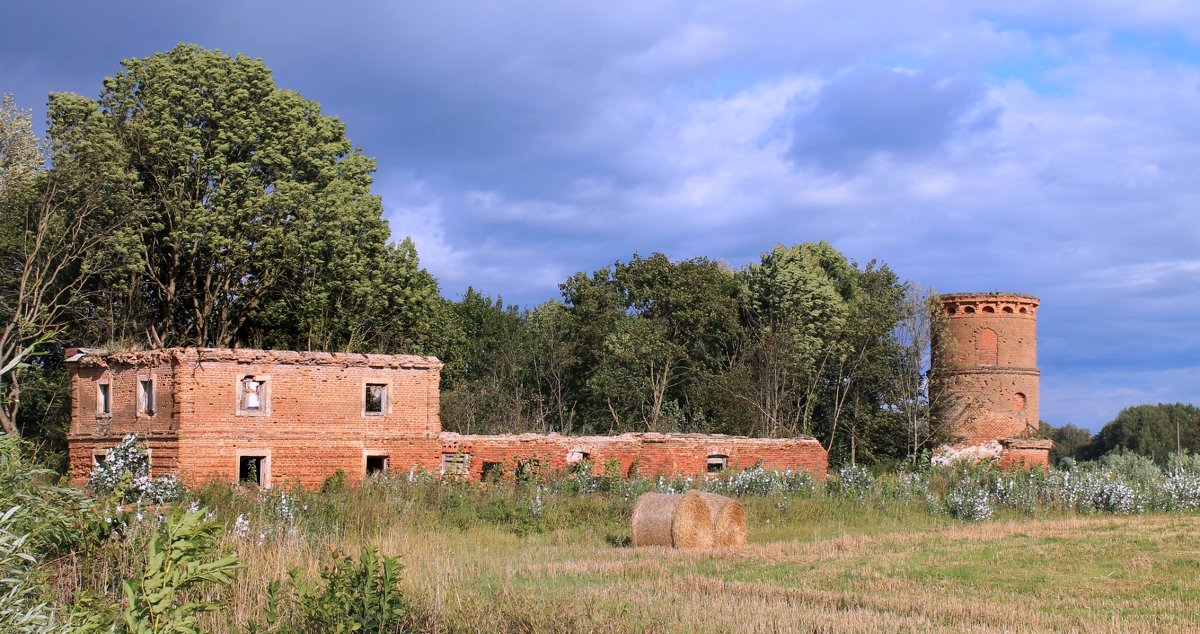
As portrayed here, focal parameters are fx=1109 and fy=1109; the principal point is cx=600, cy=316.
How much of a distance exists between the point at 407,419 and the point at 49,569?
2077 cm

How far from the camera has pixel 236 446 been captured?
27844mm

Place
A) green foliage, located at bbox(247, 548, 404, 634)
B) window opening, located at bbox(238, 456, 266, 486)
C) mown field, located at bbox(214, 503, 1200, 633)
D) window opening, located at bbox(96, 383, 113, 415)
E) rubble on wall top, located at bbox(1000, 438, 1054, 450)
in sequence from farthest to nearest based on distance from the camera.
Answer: rubble on wall top, located at bbox(1000, 438, 1054, 450) → window opening, located at bbox(96, 383, 113, 415) → window opening, located at bbox(238, 456, 266, 486) → mown field, located at bbox(214, 503, 1200, 633) → green foliage, located at bbox(247, 548, 404, 634)

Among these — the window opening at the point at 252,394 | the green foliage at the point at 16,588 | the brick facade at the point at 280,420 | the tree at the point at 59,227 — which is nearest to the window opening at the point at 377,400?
the brick facade at the point at 280,420

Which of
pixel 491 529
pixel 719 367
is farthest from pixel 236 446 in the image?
pixel 719 367

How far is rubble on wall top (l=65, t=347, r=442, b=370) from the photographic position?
2764 centimetres

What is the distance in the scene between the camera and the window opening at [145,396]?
1109 inches

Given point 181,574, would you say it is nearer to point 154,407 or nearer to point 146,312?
point 154,407

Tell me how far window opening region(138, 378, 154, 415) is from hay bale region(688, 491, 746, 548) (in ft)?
49.4

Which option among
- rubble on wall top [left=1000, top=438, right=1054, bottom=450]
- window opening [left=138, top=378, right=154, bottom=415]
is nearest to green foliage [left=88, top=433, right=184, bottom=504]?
window opening [left=138, top=378, right=154, bottom=415]

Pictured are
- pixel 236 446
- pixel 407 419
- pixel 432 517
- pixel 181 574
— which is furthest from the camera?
pixel 407 419

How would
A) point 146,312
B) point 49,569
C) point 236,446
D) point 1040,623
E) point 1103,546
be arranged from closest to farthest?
point 49,569, point 1040,623, point 1103,546, point 236,446, point 146,312

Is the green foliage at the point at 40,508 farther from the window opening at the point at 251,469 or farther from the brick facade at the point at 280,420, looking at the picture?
the window opening at the point at 251,469

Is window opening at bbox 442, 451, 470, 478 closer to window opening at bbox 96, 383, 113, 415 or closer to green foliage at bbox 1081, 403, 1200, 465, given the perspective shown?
window opening at bbox 96, 383, 113, 415

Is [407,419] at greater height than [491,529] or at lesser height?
greater
